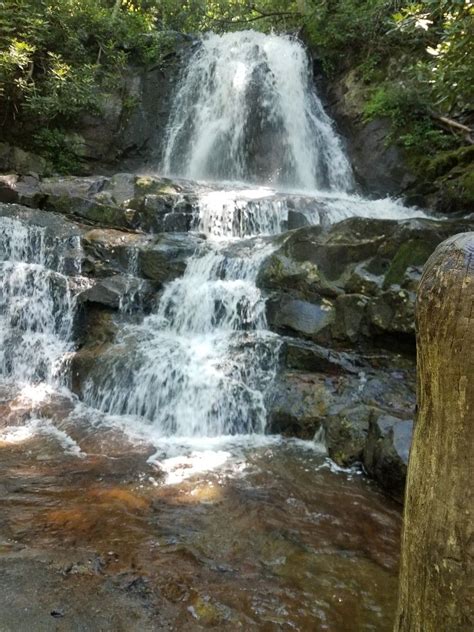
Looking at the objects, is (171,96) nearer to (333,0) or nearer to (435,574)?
(333,0)

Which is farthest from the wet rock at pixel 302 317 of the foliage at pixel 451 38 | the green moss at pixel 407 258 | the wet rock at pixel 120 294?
the foliage at pixel 451 38

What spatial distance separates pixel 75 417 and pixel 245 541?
11.1ft

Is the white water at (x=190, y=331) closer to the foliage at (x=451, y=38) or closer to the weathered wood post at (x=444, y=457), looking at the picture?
the foliage at (x=451, y=38)

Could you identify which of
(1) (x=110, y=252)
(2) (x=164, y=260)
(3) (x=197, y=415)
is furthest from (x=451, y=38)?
(1) (x=110, y=252)

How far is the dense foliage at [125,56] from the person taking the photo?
12.4 metres

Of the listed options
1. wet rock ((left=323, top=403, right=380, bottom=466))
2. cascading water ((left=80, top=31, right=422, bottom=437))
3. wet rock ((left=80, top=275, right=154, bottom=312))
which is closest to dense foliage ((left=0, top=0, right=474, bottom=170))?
cascading water ((left=80, top=31, right=422, bottom=437))

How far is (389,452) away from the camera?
4.90 metres

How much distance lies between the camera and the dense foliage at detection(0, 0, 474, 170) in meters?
12.4

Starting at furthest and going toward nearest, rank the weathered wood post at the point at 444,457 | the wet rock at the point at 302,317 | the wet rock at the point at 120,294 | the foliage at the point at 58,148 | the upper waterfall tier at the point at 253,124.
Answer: the upper waterfall tier at the point at 253,124, the foliage at the point at 58,148, the wet rock at the point at 120,294, the wet rock at the point at 302,317, the weathered wood post at the point at 444,457

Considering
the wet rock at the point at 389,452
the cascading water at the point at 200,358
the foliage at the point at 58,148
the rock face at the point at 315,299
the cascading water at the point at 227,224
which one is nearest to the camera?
the wet rock at the point at 389,452

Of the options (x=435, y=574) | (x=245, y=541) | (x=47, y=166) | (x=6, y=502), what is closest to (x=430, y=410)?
(x=435, y=574)

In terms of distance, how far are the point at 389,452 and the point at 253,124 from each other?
12.6 m

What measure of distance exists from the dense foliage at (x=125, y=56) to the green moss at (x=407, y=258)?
15.2ft

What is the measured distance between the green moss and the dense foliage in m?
4.64
